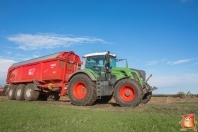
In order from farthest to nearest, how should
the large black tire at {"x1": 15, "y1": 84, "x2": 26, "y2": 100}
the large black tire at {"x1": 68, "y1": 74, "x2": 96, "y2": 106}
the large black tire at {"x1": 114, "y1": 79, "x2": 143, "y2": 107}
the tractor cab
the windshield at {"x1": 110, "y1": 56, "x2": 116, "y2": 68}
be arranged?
the large black tire at {"x1": 15, "y1": 84, "x2": 26, "y2": 100} → the windshield at {"x1": 110, "y1": 56, "x2": 116, "y2": 68} → the tractor cab → the large black tire at {"x1": 68, "y1": 74, "x2": 96, "y2": 106} → the large black tire at {"x1": 114, "y1": 79, "x2": 143, "y2": 107}

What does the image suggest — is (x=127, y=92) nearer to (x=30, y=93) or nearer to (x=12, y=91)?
(x=30, y=93)

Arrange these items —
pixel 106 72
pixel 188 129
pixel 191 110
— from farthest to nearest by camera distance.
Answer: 1. pixel 106 72
2. pixel 191 110
3. pixel 188 129

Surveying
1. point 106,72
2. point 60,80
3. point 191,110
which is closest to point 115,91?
point 106,72

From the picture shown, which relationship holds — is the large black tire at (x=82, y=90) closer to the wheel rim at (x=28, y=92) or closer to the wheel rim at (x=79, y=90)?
the wheel rim at (x=79, y=90)

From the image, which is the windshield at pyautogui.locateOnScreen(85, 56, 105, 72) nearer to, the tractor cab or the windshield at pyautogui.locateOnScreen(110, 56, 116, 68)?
the tractor cab

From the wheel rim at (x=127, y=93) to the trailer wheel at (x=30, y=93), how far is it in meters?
7.19

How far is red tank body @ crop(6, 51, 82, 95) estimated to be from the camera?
524 inches

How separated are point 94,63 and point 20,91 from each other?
7.46 m

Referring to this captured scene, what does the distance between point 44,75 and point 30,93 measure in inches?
72.9

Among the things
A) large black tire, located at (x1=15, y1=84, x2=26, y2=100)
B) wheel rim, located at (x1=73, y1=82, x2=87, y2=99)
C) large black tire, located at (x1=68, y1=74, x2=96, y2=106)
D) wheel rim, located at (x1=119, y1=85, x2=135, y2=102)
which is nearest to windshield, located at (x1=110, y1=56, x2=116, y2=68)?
large black tire, located at (x1=68, y1=74, x2=96, y2=106)

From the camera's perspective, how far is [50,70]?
13.7 metres

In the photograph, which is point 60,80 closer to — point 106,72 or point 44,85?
point 44,85

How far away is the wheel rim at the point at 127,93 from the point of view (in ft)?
32.4

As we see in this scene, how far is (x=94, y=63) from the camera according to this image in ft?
37.7
